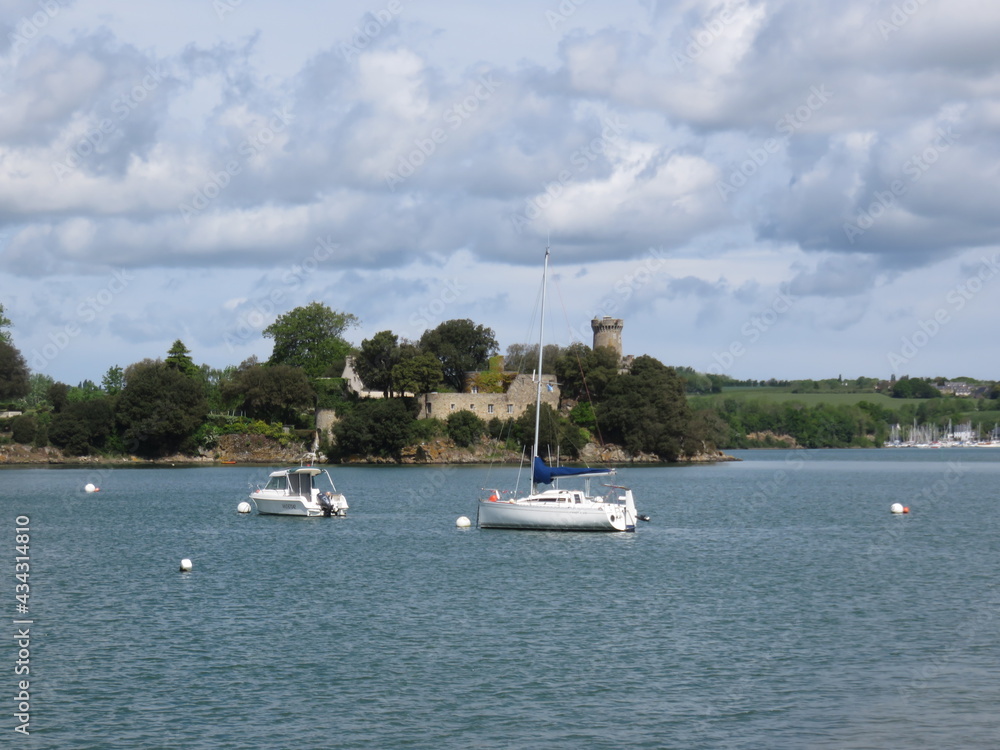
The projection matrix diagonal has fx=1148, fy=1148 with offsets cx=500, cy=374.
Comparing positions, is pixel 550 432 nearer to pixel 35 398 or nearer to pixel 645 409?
pixel 645 409

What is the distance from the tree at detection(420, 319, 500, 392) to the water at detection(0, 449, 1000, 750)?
64.9 meters

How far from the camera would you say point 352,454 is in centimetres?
10325

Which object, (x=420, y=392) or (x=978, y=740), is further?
(x=420, y=392)

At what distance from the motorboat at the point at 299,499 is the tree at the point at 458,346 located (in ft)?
190

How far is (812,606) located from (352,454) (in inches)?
3064

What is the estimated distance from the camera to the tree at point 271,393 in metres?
107

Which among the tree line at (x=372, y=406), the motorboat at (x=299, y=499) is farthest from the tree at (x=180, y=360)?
the motorboat at (x=299, y=499)

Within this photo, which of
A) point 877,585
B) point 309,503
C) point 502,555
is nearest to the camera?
point 877,585

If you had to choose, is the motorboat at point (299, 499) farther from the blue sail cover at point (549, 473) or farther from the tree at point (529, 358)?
the tree at point (529, 358)

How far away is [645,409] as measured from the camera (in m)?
108

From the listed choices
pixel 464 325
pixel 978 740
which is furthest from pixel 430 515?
pixel 464 325

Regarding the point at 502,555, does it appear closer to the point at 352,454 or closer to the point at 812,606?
the point at 812,606

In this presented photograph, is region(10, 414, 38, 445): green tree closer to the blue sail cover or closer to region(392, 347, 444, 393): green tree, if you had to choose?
region(392, 347, 444, 393): green tree

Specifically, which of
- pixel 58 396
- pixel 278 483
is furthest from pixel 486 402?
pixel 278 483
